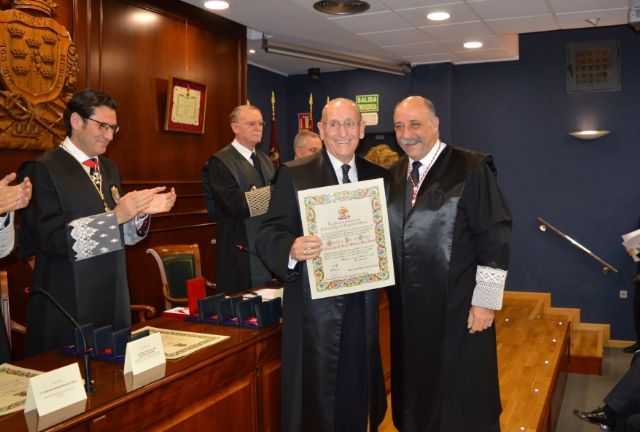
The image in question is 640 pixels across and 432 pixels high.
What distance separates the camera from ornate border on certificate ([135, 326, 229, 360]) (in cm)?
210

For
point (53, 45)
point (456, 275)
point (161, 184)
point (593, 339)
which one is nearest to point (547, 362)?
point (593, 339)

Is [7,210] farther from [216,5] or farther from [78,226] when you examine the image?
[216,5]

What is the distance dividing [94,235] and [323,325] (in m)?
0.93

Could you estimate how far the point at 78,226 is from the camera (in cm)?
238

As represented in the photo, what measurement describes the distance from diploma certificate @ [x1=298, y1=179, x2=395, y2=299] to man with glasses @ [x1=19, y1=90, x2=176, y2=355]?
627 mm

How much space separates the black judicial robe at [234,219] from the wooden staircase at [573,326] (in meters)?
3.28

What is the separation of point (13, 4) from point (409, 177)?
2.46 m

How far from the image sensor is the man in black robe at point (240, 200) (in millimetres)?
3637

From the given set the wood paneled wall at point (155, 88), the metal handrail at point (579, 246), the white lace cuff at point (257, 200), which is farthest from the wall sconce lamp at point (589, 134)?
the white lace cuff at point (257, 200)

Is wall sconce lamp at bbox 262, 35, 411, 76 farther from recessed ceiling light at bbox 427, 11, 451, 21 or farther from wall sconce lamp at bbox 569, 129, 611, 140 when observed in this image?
wall sconce lamp at bbox 569, 129, 611, 140

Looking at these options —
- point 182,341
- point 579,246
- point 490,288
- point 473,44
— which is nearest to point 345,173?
point 490,288

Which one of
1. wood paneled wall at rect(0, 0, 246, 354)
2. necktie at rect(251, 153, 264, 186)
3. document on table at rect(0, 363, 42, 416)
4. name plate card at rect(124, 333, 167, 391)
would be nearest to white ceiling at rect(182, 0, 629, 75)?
wood paneled wall at rect(0, 0, 246, 354)

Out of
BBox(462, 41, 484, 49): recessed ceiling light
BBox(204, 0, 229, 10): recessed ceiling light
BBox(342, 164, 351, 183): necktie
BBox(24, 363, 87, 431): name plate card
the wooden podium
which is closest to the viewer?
BBox(24, 363, 87, 431): name plate card

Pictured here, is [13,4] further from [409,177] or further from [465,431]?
[465,431]
